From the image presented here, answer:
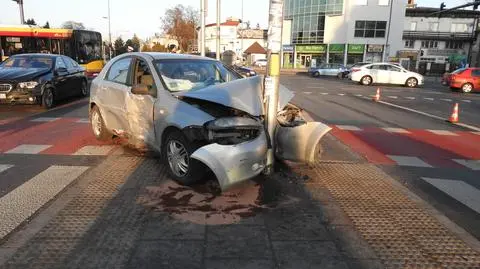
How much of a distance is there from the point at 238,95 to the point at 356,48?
6095 centimetres

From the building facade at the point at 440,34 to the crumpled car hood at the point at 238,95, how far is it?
231 feet

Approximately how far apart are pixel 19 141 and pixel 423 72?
210 feet

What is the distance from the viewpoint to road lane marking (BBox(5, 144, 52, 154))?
6.94 m

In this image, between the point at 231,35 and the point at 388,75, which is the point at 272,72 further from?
the point at 231,35

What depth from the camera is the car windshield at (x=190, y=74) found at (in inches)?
229

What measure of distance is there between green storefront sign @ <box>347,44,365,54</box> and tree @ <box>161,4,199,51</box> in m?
26.5

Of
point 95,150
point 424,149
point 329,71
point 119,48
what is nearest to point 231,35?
point 119,48

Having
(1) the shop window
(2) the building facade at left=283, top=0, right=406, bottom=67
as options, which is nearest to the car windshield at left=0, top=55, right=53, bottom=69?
(2) the building facade at left=283, top=0, right=406, bottom=67

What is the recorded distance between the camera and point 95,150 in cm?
714

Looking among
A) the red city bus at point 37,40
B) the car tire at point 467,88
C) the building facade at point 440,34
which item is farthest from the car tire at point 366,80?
the building facade at point 440,34

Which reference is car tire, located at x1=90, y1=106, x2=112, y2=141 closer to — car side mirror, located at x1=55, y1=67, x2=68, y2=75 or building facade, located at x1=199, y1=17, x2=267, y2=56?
car side mirror, located at x1=55, y1=67, x2=68, y2=75

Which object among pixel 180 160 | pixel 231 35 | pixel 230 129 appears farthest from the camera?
pixel 231 35

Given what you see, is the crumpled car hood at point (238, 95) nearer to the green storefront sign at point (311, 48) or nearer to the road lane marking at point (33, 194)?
the road lane marking at point (33, 194)

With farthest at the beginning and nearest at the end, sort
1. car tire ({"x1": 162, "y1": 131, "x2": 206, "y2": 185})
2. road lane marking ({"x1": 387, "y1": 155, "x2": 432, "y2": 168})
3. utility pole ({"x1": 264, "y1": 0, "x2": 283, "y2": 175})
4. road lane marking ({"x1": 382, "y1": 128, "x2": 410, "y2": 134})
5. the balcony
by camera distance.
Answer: the balcony → road lane marking ({"x1": 382, "y1": 128, "x2": 410, "y2": 134}) → road lane marking ({"x1": 387, "y1": 155, "x2": 432, "y2": 168}) → utility pole ({"x1": 264, "y1": 0, "x2": 283, "y2": 175}) → car tire ({"x1": 162, "y1": 131, "x2": 206, "y2": 185})
